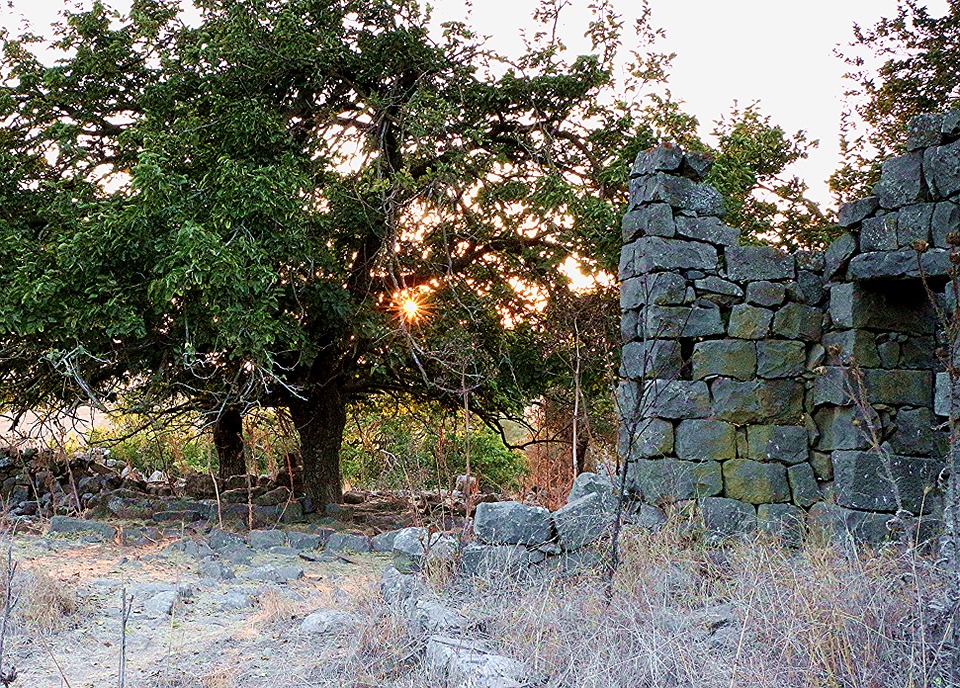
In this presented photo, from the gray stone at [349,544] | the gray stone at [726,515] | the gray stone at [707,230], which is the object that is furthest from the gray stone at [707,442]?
the gray stone at [349,544]

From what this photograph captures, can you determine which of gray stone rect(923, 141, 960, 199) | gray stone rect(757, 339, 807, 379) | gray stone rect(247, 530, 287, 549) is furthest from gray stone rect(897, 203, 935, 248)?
gray stone rect(247, 530, 287, 549)

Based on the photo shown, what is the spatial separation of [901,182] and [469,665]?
4.22 metres

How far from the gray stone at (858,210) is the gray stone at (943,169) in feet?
1.22

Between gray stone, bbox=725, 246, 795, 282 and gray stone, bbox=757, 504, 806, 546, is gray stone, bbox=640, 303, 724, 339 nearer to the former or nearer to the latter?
gray stone, bbox=725, 246, 795, 282

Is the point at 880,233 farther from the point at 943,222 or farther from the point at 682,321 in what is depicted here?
the point at 682,321

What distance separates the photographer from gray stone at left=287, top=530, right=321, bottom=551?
8.09 metres

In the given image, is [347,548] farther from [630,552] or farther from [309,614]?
[630,552]

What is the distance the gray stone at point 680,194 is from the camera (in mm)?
6352

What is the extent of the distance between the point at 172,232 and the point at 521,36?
13.5ft

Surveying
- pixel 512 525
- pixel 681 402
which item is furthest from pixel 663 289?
pixel 512 525

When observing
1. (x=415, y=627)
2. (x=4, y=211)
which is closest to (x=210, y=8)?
(x=4, y=211)

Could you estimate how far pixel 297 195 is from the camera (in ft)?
26.7

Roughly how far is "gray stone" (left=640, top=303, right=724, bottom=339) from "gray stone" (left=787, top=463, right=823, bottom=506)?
3.50 ft

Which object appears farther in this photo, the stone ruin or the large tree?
the large tree
